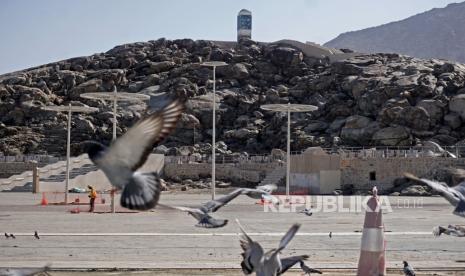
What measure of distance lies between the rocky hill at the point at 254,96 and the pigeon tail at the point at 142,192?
62.1 m

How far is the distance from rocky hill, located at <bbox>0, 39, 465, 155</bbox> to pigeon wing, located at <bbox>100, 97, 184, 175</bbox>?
6188 centimetres

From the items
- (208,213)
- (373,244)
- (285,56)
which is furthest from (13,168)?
(208,213)

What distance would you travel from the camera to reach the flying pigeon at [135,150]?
4.46 m

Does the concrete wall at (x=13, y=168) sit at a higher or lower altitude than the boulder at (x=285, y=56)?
lower

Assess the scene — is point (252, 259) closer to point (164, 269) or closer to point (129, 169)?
point (129, 169)

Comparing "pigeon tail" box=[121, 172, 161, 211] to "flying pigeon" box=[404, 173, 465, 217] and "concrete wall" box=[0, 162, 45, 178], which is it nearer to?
"flying pigeon" box=[404, 173, 465, 217]

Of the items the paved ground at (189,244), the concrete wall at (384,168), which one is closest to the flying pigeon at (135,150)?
the paved ground at (189,244)

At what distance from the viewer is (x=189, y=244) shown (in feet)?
49.7

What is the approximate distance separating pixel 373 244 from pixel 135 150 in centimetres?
551

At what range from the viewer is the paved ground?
11.4 m

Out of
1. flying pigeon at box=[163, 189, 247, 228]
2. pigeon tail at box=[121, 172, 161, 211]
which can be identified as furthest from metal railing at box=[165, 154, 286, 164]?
pigeon tail at box=[121, 172, 161, 211]

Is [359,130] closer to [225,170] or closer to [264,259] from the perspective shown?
[225,170]

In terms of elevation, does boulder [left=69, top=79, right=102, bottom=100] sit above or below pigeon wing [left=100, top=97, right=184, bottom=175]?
above

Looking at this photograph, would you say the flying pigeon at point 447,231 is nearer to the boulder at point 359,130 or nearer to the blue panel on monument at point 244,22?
the boulder at point 359,130
